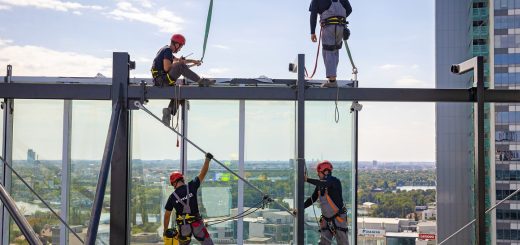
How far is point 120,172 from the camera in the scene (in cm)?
749

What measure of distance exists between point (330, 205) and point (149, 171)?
306 cm

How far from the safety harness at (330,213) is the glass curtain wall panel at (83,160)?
3.77 meters

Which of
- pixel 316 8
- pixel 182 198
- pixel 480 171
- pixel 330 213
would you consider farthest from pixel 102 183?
pixel 480 171

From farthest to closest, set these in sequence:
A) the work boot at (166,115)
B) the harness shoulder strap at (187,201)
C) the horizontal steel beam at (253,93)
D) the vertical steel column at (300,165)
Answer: the work boot at (166,115)
the harness shoulder strap at (187,201)
the horizontal steel beam at (253,93)
the vertical steel column at (300,165)

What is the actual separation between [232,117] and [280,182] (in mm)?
1342

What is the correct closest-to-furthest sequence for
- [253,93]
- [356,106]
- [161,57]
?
[253,93] < [161,57] < [356,106]

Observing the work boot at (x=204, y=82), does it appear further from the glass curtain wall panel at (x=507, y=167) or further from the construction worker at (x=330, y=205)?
the glass curtain wall panel at (x=507, y=167)

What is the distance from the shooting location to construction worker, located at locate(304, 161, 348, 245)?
841 cm

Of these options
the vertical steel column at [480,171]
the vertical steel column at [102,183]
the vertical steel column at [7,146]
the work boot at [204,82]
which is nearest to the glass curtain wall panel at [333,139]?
the work boot at [204,82]

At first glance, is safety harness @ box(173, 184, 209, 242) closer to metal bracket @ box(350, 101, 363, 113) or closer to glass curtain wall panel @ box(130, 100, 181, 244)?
glass curtain wall panel @ box(130, 100, 181, 244)

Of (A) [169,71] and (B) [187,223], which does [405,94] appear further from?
(B) [187,223]

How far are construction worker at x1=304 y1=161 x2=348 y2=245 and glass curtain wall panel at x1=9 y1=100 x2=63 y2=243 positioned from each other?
4.24 metres

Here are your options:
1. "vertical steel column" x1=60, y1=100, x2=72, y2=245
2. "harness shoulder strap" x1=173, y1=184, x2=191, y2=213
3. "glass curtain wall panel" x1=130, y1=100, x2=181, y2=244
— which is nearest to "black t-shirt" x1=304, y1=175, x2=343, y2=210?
"harness shoulder strap" x1=173, y1=184, x2=191, y2=213

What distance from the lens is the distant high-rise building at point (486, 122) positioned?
223 feet
